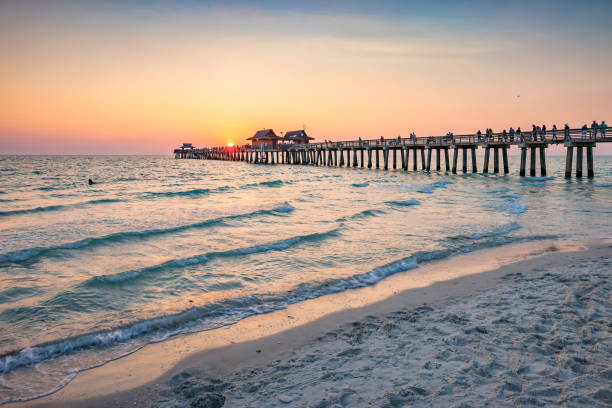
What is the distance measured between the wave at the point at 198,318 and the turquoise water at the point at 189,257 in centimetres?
2

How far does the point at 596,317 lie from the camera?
185 inches

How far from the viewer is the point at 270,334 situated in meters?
4.89

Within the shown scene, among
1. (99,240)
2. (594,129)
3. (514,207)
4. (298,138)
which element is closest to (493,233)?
(514,207)

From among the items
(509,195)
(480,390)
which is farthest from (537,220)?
(480,390)

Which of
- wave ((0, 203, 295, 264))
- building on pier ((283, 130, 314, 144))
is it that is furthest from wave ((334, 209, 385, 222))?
building on pier ((283, 130, 314, 144))

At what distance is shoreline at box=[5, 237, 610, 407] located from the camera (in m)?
3.69

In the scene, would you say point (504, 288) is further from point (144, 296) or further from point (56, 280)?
point (56, 280)

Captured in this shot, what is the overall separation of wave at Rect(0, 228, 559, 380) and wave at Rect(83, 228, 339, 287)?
2343 mm

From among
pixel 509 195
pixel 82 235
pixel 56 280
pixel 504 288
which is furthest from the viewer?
pixel 509 195

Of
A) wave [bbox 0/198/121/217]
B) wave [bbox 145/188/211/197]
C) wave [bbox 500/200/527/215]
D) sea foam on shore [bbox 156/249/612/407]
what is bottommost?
sea foam on shore [bbox 156/249/612/407]

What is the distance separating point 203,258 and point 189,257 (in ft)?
1.12

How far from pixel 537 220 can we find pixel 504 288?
27.8 feet

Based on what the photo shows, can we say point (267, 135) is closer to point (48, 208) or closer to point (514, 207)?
point (48, 208)

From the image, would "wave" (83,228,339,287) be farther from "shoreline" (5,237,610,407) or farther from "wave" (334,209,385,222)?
"shoreline" (5,237,610,407)
